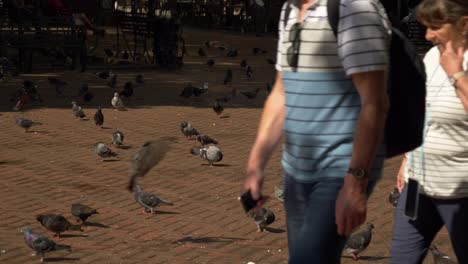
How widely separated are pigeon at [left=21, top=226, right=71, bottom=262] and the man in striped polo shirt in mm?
4006

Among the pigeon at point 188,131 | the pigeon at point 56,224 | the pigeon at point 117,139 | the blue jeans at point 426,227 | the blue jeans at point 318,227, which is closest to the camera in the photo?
the blue jeans at point 318,227

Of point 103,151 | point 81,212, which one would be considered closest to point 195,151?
point 103,151

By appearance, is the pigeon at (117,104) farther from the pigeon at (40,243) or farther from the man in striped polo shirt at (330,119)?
the man in striped polo shirt at (330,119)

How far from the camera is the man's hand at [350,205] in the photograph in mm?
3514

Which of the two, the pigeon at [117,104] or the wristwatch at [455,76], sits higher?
the wristwatch at [455,76]

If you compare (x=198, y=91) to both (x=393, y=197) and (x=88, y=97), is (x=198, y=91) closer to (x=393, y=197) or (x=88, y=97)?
(x=88, y=97)

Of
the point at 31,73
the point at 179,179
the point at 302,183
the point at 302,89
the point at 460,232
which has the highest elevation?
the point at 302,89

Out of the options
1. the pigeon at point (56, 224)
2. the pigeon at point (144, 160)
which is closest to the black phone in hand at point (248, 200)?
the pigeon at point (56, 224)

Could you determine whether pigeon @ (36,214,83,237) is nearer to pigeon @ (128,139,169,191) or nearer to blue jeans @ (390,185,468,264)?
pigeon @ (128,139,169,191)

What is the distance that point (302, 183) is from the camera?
3.73 m

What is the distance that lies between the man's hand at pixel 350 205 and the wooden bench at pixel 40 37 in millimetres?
18390

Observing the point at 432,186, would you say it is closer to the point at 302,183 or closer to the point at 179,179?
the point at 302,183

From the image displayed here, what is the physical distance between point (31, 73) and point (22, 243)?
14304 mm

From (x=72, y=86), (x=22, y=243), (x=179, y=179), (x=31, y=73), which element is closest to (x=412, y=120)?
(x=22, y=243)
